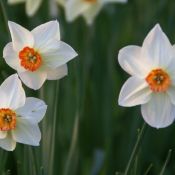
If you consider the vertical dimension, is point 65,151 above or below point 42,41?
below

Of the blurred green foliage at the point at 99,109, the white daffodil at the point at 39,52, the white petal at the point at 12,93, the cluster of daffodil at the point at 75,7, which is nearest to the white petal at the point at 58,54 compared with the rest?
the white daffodil at the point at 39,52

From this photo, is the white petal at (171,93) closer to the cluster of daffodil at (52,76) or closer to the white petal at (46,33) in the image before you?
the cluster of daffodil at (52,76)

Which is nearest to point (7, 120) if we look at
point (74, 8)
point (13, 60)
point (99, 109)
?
point (13, 60)

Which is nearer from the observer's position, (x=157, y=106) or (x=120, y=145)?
(x=157, y=106)

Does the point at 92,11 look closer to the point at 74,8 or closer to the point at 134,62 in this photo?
the point at 74,8

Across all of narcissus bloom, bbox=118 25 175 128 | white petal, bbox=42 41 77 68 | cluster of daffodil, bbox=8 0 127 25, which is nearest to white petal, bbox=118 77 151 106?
narcissus bloom, bbox=118 25 175 128

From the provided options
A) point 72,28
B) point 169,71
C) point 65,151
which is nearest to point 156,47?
point 169,71

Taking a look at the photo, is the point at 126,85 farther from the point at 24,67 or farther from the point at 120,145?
the point at 120,145
